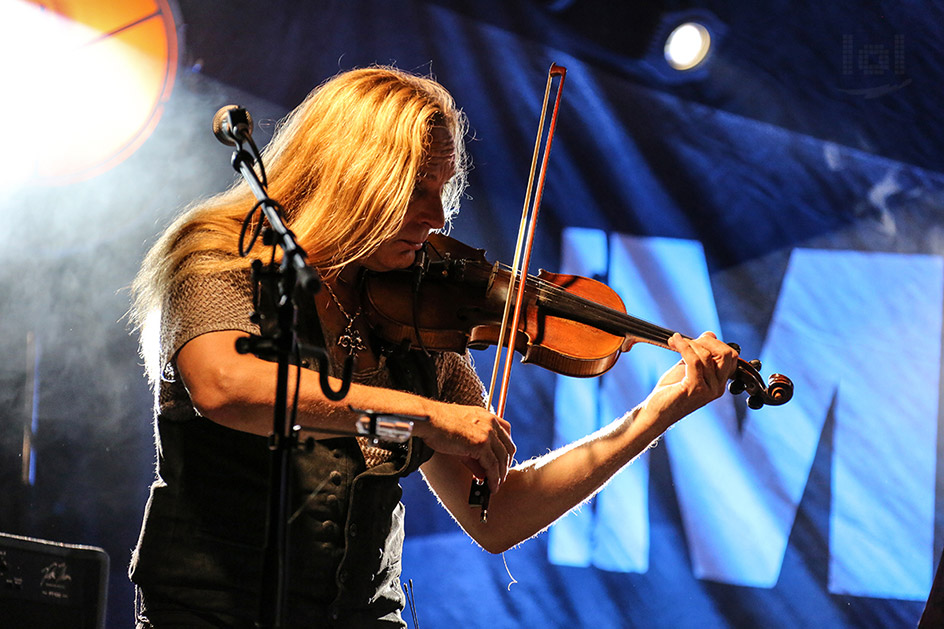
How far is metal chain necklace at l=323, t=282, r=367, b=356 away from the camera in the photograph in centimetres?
172

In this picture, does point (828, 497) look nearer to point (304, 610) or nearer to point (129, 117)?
point (304, 610)

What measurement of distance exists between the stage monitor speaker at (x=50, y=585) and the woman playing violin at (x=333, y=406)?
10 cm

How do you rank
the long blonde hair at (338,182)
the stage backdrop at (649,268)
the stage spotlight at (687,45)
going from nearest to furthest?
1. the long blonde hair at (338,182)
2. the stage backdrop at (649,268)
3. the stage spotlight at (687,45)

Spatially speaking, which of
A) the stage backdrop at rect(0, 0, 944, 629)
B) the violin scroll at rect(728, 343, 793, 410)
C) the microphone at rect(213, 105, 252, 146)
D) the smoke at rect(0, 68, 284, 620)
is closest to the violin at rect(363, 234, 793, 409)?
the violin scroll at rect(728, 343, 793, 410)

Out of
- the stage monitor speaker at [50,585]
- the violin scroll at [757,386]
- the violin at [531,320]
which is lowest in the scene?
the stage monitor speaker at [50,585]

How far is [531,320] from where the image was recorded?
6.51 ft

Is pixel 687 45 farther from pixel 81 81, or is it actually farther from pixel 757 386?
pixel 81 81

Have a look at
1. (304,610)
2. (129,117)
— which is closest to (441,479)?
(304,610)

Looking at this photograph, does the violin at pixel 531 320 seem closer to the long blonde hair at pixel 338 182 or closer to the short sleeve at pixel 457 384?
the short sleeve at pixel 457 384

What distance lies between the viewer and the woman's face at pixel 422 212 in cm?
172

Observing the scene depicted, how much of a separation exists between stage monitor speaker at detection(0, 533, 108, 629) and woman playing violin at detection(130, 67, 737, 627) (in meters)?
0.10

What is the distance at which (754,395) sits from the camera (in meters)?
1.93

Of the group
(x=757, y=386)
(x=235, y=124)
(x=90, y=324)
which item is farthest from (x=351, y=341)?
(x=90, y=324)

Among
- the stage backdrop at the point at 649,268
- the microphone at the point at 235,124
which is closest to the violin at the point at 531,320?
the microphone at the point at 235,124
